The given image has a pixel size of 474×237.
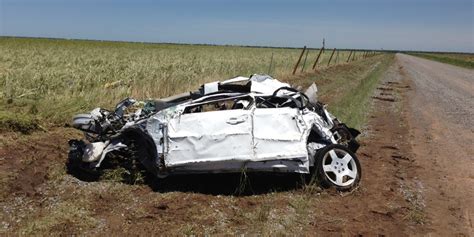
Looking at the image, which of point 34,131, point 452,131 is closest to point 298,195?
point 34,131

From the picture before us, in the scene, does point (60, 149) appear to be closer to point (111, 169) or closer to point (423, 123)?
point (111, 169)

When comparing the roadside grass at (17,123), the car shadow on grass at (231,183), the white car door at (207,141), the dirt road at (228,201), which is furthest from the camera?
the roadside grass at (17,123)

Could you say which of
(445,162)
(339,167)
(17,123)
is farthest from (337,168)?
(17,123)

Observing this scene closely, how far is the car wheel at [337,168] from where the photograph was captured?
6191 mm

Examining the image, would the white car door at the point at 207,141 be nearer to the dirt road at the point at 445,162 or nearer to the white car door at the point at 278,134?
the white car door at the point at 278,134

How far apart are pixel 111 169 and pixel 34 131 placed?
2175 millimetres

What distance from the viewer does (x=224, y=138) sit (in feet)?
19.4

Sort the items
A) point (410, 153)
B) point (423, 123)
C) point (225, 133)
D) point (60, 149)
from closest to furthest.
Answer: point (225, 133) → point (60, 149) → point (410, 153) → point (423, 123)

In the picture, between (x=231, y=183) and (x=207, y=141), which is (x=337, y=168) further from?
(x=207, y=141)

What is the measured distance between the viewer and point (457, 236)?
498 centimetres

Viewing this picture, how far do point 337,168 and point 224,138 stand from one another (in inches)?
63.9

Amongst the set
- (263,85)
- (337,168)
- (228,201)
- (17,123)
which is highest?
(263,85)

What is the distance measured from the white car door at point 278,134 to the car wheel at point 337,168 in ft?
1.14

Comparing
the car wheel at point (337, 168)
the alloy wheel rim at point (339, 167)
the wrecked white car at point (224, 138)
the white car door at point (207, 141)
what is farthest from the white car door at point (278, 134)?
the alloy wheel rim at point (339, 167)
